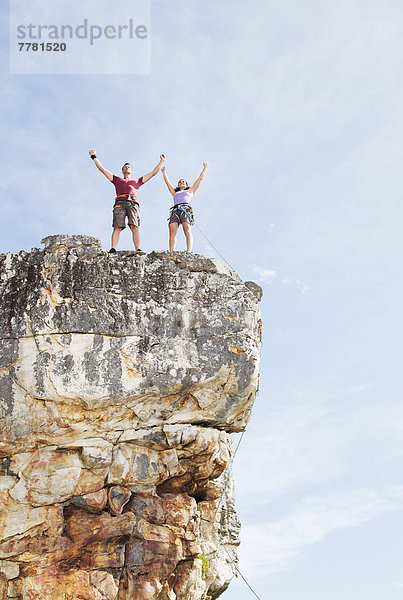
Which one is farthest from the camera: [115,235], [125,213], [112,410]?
[125,213]

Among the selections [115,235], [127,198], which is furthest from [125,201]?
[115,235]

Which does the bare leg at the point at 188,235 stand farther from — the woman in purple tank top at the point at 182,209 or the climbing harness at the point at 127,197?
the climbing harness at the point at 127,197

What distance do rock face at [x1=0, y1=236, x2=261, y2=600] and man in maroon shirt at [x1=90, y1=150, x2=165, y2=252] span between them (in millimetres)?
1035

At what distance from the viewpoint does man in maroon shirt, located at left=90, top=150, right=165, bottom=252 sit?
16.0m

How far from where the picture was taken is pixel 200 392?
1461 centimetres

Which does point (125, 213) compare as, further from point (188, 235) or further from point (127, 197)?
point (188, 235)

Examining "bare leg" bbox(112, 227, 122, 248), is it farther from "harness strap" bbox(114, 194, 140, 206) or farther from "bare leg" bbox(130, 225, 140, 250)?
"harness strap" bbox(114, 194, 140, 206)

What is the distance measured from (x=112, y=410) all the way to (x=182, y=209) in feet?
17.6

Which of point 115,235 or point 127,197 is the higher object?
point 127,197

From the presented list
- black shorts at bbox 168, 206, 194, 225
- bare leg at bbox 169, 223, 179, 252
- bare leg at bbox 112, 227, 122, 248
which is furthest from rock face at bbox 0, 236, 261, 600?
black shorts at bbox 168, 206, 194, 225

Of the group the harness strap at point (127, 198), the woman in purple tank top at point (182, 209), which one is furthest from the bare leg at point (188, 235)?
the harness strap at point (127, 198)

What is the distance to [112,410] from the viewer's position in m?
14.4

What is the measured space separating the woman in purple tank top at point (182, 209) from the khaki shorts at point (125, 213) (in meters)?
0.91

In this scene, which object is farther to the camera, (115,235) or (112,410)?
(115,235)
